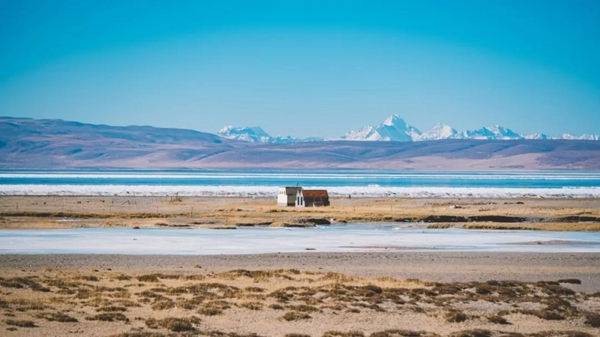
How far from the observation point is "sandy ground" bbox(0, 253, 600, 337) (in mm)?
16844

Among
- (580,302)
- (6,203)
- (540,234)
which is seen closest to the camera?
(580,302)

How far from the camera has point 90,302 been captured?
19297 mm

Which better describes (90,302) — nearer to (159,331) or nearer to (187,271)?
(159,331)

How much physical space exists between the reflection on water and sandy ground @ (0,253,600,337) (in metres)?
4.12

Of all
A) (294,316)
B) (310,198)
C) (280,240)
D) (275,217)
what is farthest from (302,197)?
(294,316)

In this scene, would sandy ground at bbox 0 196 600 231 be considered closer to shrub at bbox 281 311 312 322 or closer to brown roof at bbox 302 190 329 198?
brown roof at bbox 302 190 329 198

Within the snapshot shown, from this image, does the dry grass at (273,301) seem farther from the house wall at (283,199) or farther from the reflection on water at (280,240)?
the house wall at (283,199)

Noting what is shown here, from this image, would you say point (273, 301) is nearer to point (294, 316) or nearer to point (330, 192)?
point (294, 316)

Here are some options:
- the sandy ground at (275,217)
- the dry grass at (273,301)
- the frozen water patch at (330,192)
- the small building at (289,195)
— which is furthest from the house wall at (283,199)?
the dry grass at (273,301)

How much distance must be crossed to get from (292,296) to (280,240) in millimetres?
18143

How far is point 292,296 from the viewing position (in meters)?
20.7

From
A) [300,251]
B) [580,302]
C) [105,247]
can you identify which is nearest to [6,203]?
[105,247]

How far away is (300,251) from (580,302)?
1464cm

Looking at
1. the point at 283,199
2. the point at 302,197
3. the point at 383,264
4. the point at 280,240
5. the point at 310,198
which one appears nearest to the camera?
the point at 383,264
